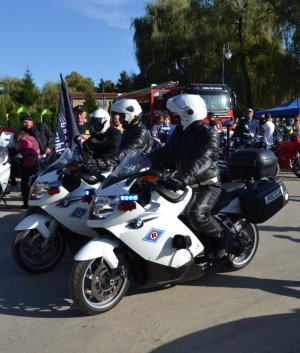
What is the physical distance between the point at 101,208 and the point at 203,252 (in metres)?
1.05

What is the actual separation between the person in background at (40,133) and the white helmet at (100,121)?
2545mm

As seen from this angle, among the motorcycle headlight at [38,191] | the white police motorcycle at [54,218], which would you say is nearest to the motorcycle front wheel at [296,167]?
the white police motorcycle at [54,218]

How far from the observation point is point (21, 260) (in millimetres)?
4840

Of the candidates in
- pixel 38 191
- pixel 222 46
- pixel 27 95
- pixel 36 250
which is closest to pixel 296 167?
pixel 38 191

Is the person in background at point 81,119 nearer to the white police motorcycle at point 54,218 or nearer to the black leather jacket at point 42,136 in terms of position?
the black leather jacket at point 42,136

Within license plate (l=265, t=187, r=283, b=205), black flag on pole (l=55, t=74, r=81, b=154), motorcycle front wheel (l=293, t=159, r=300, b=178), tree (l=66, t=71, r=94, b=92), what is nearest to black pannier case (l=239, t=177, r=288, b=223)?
license plate (l=265, t=187, r=283, b=205)

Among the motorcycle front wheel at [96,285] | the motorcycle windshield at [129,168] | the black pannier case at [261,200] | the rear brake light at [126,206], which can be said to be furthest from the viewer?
the black pannier case at [261,200]

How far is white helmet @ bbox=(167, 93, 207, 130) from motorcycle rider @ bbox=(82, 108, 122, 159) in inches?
70.2

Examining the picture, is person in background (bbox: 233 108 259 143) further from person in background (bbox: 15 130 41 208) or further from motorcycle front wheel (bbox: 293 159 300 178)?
person in background (bbox: 15 130 41 208)

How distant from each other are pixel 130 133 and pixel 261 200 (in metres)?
1.83

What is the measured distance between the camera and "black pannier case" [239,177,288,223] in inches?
177

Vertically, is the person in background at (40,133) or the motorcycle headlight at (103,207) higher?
the person in background at (40,133)

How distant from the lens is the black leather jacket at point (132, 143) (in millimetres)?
5410

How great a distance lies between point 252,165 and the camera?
5.01 m
